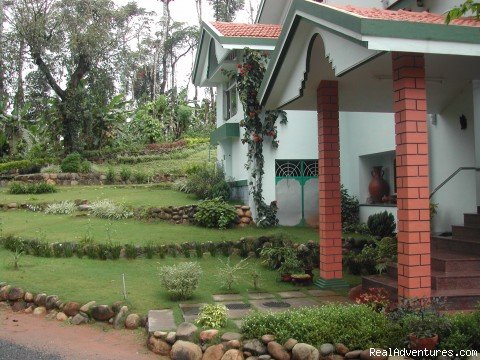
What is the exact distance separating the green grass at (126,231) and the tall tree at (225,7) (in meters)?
31.6

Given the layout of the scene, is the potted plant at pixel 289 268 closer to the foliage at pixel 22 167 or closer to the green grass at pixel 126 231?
the green grass at pixel 126 231

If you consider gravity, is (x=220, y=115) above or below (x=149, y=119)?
below

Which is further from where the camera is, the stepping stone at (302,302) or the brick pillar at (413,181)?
the stepping stone at (302,302)

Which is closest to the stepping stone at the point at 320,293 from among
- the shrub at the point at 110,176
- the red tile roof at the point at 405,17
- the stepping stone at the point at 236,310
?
the stepping stone at the point at 236,310

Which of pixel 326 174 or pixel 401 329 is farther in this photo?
pixel 326 174

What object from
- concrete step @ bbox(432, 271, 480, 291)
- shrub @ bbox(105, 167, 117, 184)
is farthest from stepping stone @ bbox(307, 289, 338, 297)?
shrub @ bbox(105, 167, 117, 184)

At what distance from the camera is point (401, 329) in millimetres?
5477

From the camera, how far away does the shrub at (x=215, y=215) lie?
14102mm

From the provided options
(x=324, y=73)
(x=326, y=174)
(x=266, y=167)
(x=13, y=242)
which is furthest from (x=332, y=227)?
(x=13, y=242)

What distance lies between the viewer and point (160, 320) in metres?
6.80

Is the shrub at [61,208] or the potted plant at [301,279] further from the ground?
the shrub at [61,208]

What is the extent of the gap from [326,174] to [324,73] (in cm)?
178

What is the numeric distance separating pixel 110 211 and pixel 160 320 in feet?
29.7

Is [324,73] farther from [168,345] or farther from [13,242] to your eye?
[13,242]
